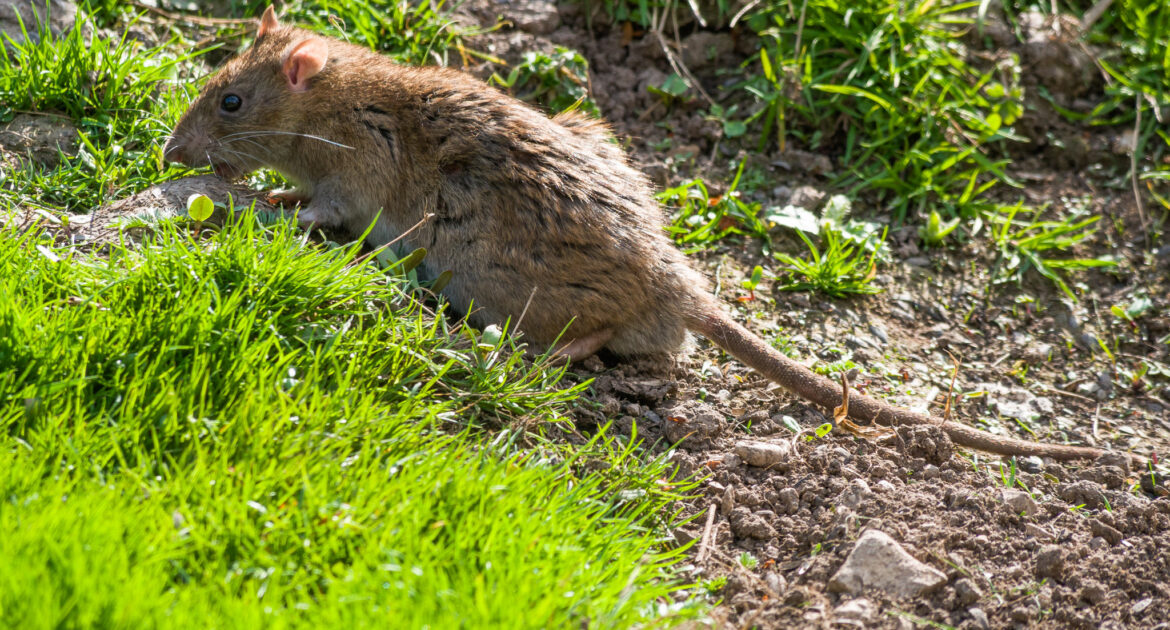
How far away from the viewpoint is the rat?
151 inches

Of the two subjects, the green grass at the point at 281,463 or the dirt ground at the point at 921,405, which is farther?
the dirt ground at the point at 921,405

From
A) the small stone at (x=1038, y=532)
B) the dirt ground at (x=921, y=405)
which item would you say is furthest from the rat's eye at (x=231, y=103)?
the small stone at (x=1038, y=532)

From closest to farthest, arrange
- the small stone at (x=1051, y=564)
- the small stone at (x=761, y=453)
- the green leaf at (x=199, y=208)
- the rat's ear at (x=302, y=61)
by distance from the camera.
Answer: the small stone at (x=1051, y=564) < the small stone at (x=761, y=453) < the green leaf at (x=199, y=208) < the rat's ear at (x=302, y=61)

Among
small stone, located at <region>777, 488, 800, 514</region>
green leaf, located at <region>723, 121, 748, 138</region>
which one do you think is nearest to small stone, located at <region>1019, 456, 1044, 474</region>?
small stone, located at <region>777, 488, 800, 514</region>

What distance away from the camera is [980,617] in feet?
9.82

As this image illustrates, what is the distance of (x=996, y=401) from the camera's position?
434cm

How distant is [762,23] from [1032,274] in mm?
2030

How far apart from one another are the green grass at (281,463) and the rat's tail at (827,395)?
2.24ft

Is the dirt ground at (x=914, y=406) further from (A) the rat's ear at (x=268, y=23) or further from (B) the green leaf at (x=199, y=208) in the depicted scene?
(A) the rat's ear at (x=268, y=23)

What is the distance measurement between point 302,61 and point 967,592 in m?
3.30

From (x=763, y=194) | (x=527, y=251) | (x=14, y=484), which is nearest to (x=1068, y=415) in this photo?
(x=763, y=194)

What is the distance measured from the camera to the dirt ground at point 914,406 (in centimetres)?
310

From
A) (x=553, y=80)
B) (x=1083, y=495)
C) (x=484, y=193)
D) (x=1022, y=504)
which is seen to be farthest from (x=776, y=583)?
(x=553, y=80)

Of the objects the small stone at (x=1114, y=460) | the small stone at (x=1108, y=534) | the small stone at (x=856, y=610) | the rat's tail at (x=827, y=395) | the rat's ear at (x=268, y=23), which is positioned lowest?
the small stone at (x=856, y=610)
